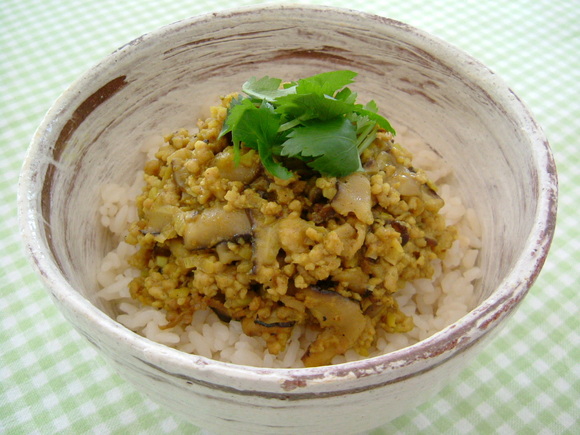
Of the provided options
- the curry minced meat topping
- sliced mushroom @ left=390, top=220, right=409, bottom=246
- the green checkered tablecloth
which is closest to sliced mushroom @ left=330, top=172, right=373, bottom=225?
the curry minced meat topping

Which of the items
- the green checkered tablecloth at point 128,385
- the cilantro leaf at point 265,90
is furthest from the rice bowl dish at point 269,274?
the green checkered tablecloth at point 128,385

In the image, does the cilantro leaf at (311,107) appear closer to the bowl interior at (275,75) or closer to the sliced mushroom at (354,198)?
the sliced mushroom at (354,198)

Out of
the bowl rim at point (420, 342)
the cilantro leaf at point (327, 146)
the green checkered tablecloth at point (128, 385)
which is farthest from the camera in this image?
the green checkered tablecloth at point (128, 385)

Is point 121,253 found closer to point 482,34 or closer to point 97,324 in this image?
point 97,324

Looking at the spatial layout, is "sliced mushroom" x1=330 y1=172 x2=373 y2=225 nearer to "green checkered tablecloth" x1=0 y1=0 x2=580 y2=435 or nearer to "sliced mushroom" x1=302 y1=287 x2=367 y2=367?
"sliced mushroom" x1=302 y1=287 x2=367 y2=367

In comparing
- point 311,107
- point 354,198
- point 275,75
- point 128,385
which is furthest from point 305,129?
point 128,385

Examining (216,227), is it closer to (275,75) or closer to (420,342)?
(420,342)

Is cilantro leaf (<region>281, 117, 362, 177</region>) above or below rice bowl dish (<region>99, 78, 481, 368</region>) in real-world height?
above
